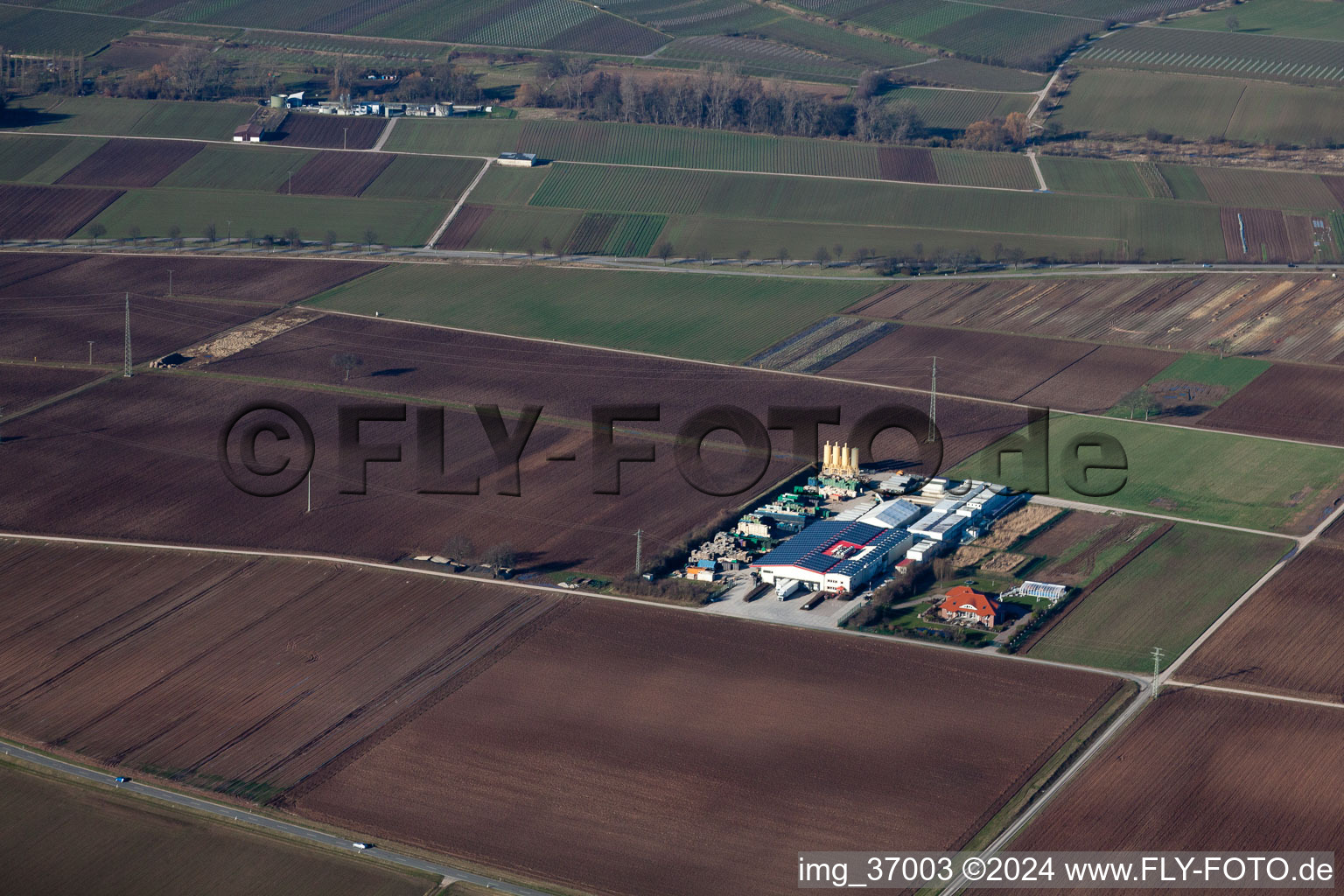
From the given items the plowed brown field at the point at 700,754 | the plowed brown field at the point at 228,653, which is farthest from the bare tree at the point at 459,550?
the plowed brown field at the point at 700,754

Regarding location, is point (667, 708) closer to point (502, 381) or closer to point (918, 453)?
point (918, 453)

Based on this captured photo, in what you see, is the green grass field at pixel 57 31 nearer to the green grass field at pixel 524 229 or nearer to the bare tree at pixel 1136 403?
the green grass field at pixel 524 229

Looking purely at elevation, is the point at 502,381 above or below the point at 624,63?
below

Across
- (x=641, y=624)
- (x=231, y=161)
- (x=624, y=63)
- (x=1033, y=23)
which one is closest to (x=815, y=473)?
(x=641, y=624)

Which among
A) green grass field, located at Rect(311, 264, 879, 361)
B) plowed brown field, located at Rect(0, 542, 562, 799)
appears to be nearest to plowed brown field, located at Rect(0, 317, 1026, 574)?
green grass field, located at Rect(311, 264, 879, 361)

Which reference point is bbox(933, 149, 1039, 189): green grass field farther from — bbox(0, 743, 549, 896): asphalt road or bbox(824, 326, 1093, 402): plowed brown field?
bbox(0, 743, 549, 896): asphalt road

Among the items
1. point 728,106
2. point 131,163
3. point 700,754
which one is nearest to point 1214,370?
point 700,754
